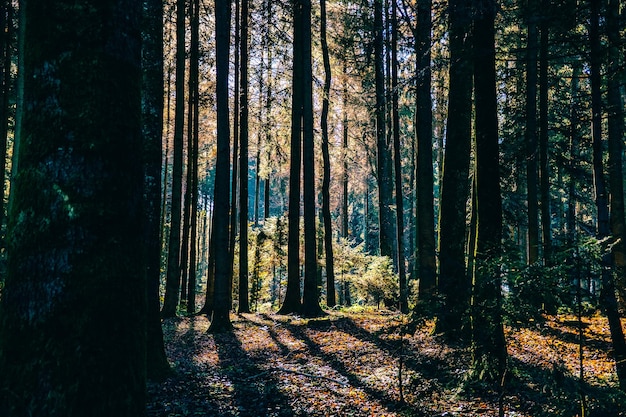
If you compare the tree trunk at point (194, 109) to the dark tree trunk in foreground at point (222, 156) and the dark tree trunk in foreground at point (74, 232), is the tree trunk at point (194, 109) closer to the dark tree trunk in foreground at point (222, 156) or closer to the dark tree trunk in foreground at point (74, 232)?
the dark tree trunk in foreground at point (222, 156)

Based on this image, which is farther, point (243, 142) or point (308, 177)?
point (243, 142)

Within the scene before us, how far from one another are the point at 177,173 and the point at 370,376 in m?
9.68

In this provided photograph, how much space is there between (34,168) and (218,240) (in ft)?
26.7

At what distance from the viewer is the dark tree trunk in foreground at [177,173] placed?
1287 centimetres

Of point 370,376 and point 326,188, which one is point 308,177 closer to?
point 326,188

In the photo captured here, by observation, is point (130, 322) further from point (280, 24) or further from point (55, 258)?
point (280, 24)

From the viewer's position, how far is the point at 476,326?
4934 mm

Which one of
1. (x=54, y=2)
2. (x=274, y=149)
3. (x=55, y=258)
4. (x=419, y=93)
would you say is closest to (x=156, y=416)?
(x=55, y=258)

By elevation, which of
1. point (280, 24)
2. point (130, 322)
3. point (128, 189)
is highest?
point (280, 24)

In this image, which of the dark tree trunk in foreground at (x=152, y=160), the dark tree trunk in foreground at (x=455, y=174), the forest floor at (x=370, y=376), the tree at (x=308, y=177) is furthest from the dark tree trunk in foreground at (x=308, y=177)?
the dark tree trunk in foreground at (x=152, y=160)

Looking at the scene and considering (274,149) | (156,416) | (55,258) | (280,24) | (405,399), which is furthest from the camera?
(274,149)

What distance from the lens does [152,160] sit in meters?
5.81

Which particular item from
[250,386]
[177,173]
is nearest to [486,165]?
[250,386]

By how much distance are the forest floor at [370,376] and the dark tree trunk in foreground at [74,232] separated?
3.08m
